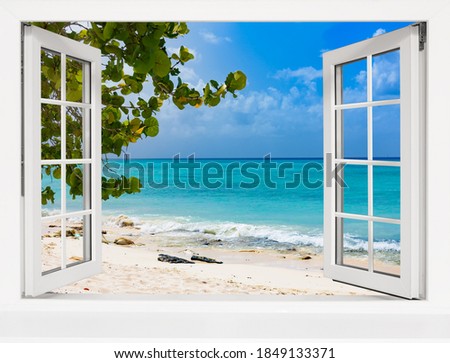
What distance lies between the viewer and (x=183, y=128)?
15039 millimetres

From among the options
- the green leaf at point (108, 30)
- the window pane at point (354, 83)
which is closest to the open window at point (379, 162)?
the green leaf at point (108, 30)

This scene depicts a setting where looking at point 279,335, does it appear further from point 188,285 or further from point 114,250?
point 114,250

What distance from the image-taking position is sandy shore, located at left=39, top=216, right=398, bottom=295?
6938 mm

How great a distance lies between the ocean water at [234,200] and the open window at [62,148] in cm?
1011

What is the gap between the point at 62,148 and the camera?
2736 mm

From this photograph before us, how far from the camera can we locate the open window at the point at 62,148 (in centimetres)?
246

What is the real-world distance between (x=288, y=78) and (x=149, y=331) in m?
13.6

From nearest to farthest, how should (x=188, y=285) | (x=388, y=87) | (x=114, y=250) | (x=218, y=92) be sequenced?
(x=218, y=92)
(x=188, y=285)
(x=114, y=250)
(x=388, y=87)

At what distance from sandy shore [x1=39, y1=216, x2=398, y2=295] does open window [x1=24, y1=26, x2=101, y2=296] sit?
123 inches

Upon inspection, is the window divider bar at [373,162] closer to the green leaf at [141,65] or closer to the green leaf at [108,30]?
the green leaf at [141,65]

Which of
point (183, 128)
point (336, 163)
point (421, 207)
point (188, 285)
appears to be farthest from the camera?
point (183, 128)

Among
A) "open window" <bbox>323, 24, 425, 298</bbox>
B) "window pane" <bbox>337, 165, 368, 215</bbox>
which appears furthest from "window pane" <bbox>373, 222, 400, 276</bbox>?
"open window" <bbox>323, 24, 425, 298</bbox>

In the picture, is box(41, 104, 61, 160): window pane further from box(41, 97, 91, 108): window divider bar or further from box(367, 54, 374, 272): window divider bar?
box(367, 54, 374, 272): window divider bar
